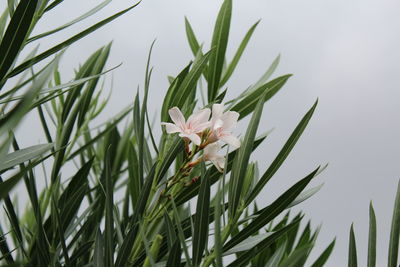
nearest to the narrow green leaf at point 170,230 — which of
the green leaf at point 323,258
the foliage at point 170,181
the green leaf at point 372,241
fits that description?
the foliage at point 170,181

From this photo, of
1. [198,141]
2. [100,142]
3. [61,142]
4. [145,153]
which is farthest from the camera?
[100,142]

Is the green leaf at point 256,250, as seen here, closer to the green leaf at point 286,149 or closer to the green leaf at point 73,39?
the green leaf at point 286,149

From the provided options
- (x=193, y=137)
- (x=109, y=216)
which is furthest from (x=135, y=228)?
(x=193, y=137)

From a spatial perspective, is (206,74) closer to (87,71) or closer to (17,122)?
(87,71)

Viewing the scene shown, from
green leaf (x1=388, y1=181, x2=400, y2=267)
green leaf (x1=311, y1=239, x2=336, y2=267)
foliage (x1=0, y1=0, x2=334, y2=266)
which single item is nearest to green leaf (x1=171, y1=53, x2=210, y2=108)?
foliage (x1=0, y1=0, x2=334, y2=266)

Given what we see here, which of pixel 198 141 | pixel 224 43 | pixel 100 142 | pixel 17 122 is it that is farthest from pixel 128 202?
pixel 17 122

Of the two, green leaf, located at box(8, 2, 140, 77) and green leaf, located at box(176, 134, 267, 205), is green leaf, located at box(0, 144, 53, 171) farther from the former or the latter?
green leaf, located at box(176, 134, 267, 205)

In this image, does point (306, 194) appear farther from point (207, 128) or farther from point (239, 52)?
point (239, 52)
